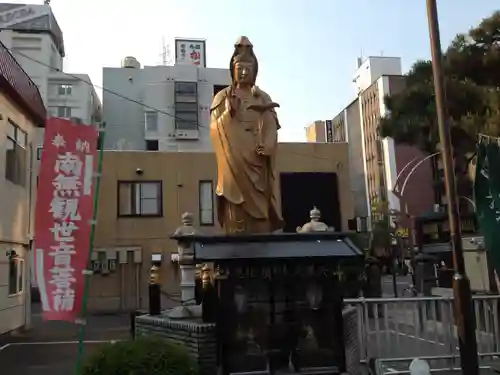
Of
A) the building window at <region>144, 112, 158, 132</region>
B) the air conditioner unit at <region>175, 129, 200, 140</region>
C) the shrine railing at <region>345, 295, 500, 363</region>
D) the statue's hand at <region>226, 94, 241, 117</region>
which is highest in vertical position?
the building window at <region>144, 112, 158, 132</region>

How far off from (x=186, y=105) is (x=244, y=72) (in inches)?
1079

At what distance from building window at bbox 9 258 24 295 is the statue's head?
9329mm

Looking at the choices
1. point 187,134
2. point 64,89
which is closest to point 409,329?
point 187,134

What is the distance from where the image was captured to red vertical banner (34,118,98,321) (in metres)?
7.09

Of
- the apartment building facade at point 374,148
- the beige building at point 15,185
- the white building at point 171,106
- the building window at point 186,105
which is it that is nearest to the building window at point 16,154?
the beige building at point 15,185

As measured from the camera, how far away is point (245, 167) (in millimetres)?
9391

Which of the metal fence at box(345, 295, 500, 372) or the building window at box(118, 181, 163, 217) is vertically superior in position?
the building window at box(118, 181, 163, 217)

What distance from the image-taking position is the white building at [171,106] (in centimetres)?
3650

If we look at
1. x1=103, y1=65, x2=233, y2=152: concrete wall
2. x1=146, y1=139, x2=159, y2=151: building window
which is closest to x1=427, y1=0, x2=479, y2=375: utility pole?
x1=103, y1=65, x2=233, y2=152: concrete wall

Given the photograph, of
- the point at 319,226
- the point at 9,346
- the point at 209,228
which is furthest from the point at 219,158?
the point at 209,228

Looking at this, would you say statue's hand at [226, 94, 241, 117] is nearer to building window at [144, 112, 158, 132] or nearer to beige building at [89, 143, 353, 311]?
beige building at [89, 143, 353, 311]

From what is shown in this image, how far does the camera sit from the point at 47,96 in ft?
124

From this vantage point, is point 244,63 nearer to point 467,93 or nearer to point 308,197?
point 467,93

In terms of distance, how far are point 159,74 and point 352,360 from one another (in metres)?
31.9
